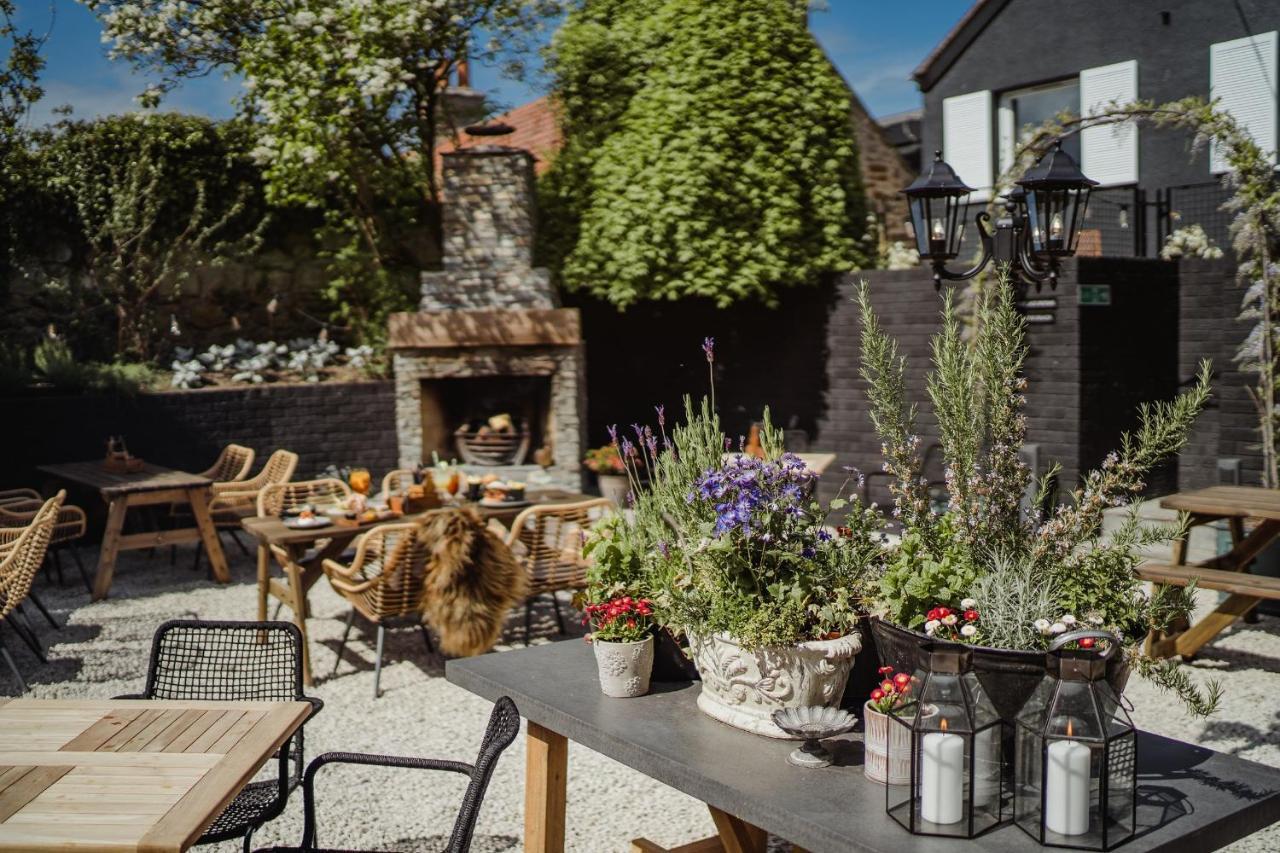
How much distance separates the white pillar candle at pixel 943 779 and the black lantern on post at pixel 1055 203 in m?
2.96

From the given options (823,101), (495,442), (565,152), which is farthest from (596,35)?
(495,442)

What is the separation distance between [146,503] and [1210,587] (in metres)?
6.11

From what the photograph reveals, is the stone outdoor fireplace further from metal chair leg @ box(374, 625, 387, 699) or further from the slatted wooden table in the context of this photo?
the slatted wooden table

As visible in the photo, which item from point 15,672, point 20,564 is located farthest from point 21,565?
point 15,672

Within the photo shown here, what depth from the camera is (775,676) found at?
2252mm

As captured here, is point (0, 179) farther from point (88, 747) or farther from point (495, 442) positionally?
point (88, 747)

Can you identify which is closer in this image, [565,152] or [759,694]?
[759,694]

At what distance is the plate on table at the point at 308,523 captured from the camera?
220 inches

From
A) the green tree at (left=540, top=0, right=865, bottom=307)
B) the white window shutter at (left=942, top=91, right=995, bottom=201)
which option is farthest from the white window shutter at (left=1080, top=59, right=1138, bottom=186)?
the green tree at (left=540, top=0, right=865, bottom=307)

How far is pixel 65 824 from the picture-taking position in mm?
2045

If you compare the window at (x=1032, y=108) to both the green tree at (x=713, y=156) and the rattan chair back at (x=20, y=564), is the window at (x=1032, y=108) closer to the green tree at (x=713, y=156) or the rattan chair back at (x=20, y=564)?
the green tree at (x=713, y=156)

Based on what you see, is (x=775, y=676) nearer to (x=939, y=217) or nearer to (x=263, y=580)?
(x=939, y=217)

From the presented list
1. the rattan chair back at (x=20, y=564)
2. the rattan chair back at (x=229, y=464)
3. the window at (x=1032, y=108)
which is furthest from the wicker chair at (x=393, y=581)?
the window at (x=1032, y=108)

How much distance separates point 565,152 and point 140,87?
13.2ft
